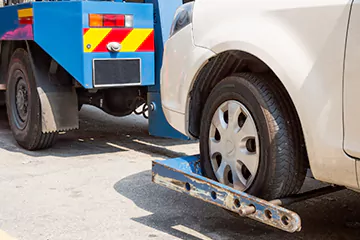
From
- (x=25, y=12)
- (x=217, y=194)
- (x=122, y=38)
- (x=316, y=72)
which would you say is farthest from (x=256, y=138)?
(x=25, y=12)

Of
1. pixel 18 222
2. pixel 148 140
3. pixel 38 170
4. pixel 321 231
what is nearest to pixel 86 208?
pixel 18 222

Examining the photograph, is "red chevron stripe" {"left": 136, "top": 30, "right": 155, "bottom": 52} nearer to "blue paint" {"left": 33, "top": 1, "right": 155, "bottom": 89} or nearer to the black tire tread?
"blue paint" {"left": 33, "top": 1, "right": 155, "bottom": 89}

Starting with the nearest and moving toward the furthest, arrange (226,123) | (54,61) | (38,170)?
(226,123), (38,170), (54,61)

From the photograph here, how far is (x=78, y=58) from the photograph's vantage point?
581 centimetres

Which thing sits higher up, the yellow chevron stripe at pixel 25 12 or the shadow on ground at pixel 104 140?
the yellow chevron stripe at pixel 25 12

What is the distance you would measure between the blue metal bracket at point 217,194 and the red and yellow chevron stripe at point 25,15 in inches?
96.0

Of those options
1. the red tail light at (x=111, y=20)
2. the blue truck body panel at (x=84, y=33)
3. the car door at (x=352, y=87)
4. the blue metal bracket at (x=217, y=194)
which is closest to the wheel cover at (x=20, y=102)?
the blue truck body panel at (x=84, y=33)

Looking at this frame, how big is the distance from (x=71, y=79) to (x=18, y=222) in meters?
2.32

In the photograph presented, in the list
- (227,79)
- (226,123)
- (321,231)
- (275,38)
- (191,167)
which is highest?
(275,38)

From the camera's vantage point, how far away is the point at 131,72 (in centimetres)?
604

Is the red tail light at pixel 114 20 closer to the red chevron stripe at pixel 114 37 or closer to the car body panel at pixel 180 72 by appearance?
the red chevron stripe at pixel 114 37

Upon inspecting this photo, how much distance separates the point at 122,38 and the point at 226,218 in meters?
2.27

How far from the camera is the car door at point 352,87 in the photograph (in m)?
3.12

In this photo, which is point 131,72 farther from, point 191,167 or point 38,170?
point 191,167
